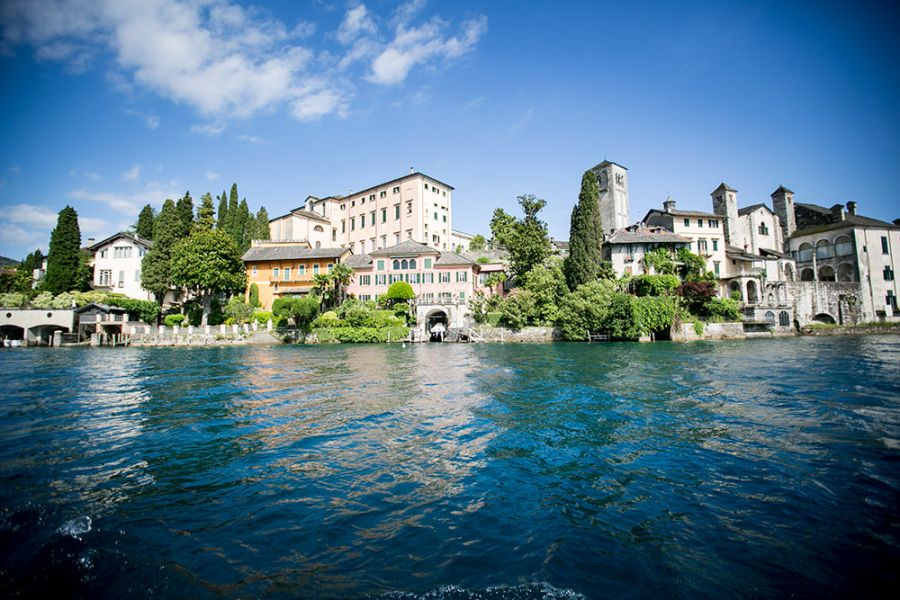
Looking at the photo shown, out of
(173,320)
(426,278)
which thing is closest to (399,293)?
(426,278)

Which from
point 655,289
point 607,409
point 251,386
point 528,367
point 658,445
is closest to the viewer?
point 658,445

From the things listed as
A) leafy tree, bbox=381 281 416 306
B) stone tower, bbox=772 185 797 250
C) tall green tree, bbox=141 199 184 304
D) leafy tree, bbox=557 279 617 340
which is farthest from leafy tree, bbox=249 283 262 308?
stone tower, bbox=772 185 797 250

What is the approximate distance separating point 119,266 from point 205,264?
14.3m

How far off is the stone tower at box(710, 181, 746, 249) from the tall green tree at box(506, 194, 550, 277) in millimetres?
26508

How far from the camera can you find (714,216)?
167 ft

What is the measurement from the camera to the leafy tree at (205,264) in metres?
47.4

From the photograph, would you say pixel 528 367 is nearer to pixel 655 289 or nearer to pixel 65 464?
pixel 65 464

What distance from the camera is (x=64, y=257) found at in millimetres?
47875

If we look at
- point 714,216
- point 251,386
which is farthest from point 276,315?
point 714,216

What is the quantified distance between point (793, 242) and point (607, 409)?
63103mm

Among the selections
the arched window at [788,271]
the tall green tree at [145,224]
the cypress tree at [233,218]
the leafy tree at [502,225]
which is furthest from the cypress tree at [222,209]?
the arched window at [788,271]

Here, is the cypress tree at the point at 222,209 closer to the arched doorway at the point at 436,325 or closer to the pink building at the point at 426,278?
the pink building at the point at 426,278

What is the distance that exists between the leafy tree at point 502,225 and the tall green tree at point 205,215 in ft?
118

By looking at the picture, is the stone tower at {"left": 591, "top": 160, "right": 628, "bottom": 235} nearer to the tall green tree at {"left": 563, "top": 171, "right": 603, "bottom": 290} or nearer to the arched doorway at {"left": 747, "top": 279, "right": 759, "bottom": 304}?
the tall green tree at {"left": 563, "top": 171, "right": 603, "bottom": 290}
